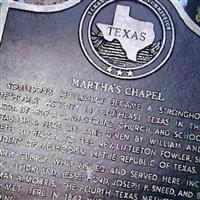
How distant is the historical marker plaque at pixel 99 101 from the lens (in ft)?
12.3

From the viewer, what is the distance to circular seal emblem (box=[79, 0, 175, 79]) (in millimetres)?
4051

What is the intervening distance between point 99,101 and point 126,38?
63 centimetres

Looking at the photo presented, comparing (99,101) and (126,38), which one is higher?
(126,38)

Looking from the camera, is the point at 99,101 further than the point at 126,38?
No

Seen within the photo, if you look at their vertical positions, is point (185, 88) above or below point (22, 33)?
below

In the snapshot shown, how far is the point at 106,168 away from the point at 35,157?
1.96 ft

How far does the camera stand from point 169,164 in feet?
12.4

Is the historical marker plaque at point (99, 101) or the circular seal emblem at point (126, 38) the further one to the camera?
the circular seal emblem at point (126, 38)

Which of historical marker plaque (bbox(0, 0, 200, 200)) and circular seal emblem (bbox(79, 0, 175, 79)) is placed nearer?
historical marker plaque (bbox(0, 0, 200, 200))

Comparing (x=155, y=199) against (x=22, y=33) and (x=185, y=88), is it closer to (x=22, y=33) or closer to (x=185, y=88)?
(x=185, y=88)

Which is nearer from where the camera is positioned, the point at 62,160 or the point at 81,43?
the point at 62,160

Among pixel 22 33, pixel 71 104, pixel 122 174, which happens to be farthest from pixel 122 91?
pixel 22 33

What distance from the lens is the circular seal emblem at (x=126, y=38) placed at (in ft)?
13.3

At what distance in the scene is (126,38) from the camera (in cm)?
410
